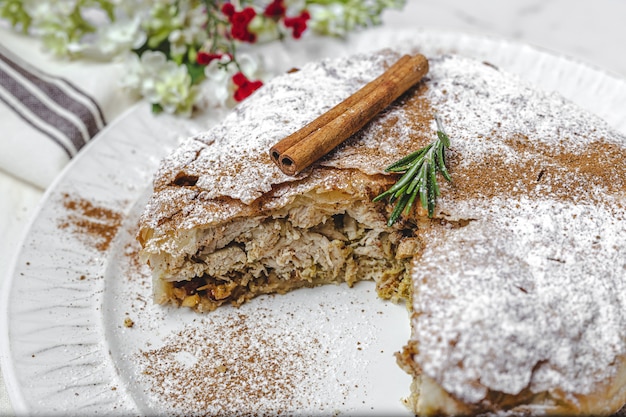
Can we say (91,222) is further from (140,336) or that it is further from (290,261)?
(290,261)

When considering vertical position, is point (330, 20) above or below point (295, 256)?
above

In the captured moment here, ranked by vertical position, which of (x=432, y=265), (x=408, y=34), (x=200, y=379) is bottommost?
(x=200, y=379)

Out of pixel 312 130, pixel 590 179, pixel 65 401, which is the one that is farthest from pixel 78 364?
pixel 590 179

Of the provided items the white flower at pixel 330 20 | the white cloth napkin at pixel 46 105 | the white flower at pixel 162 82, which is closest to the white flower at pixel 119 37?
the white cloth napkin at pixel 46 105

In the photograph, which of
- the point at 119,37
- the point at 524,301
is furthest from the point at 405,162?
the point at 119,37

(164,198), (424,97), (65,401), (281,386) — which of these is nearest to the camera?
(65,401)

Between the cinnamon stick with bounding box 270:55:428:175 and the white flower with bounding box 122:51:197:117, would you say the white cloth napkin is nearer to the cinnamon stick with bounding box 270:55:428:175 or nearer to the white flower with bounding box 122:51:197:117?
the white flower with bounding box 122:51:197:117

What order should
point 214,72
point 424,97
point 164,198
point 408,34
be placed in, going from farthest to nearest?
point 408,34, point 214,72, point 424,97, point 164,198

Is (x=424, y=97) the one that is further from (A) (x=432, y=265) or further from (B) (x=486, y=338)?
(B) (x=486, y=338)
